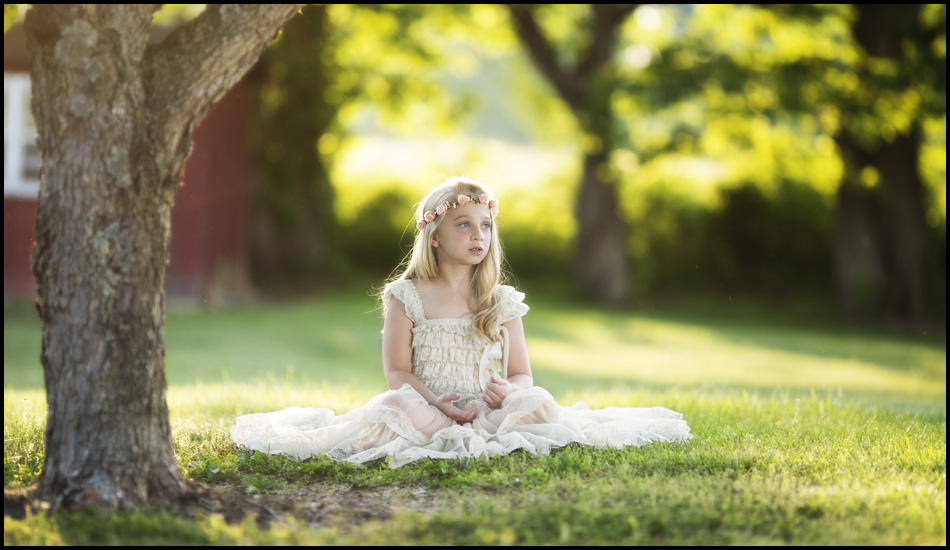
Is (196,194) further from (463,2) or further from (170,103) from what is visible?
(170,103)

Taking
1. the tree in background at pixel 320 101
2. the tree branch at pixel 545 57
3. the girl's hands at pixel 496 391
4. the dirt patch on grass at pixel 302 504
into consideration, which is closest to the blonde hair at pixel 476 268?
the girl's hands at pixel 496 391

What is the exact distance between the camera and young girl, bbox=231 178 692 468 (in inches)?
157

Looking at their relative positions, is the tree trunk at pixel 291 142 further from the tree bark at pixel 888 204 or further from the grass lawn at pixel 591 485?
the tree bark at pixel 888 204

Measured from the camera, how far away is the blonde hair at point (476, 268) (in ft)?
14.1

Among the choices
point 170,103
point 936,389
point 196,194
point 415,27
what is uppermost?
point 415,27

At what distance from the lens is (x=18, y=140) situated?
12.7 m

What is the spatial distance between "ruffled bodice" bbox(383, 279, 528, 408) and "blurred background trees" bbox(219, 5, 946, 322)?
9110 mm

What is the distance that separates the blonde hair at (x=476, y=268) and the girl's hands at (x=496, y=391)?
0.28 metres

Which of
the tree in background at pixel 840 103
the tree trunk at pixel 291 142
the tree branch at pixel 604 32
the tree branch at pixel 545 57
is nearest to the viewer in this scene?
the tree in background at pixel 840 103

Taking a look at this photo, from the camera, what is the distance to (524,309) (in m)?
4.44

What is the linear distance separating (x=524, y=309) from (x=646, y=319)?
11.7 metres

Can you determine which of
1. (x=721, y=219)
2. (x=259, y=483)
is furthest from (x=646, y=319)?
(x=259, y=483)

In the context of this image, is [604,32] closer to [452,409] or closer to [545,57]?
[545,57]

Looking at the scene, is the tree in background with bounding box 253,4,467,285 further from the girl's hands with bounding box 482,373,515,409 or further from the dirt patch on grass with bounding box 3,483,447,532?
the dirt patch on grass with bounding box 3,483,447,532
